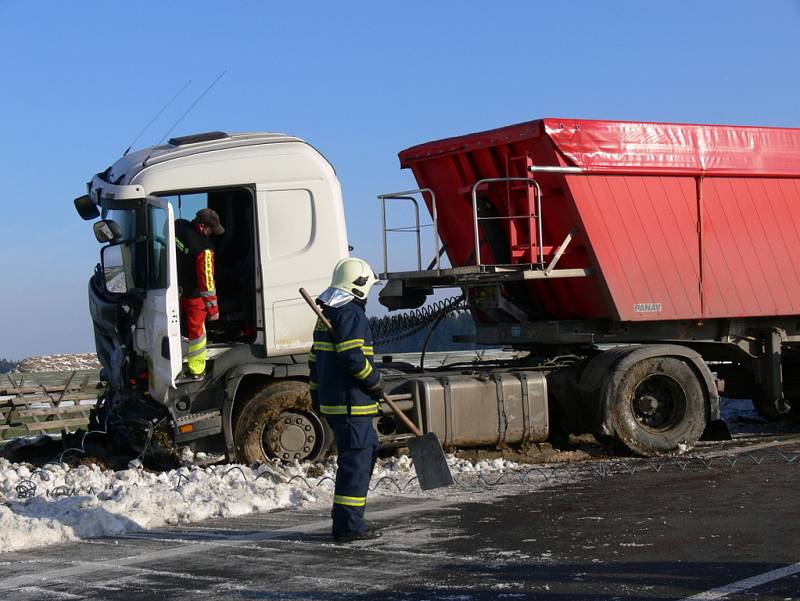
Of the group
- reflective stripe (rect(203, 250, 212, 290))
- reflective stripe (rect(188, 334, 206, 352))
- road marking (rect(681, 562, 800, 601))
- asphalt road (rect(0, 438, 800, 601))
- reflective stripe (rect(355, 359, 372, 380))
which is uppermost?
reflective stripe (rect(203, 250, 212, 290))

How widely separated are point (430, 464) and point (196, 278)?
3380 millimetres

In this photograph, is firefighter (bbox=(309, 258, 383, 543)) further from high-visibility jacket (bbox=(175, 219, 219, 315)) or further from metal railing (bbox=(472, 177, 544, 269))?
metal railing (bbox=(472, 177, 544, 269))

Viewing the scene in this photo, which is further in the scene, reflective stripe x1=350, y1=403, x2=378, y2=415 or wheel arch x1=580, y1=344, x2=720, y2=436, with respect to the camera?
wheel arch x1=580, y1=344, x2=720, y2=436

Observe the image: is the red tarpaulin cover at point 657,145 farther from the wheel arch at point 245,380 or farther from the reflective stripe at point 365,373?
the reflective stripe at point 365,373

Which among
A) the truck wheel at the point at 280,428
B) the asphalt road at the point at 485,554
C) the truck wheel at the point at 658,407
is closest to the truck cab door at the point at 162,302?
the truck wheel at the point at 280,428

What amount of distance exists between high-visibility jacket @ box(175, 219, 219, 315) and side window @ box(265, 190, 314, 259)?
613mm

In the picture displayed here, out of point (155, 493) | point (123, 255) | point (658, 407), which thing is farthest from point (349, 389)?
point (658, 407)

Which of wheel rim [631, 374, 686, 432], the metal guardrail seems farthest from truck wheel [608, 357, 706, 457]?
the metal guardrail

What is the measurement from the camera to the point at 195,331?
10.7 meters

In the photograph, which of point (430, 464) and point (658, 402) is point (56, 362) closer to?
point (658, 402)

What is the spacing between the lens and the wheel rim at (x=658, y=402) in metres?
12.3

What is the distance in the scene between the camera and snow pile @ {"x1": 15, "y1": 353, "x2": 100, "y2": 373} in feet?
124

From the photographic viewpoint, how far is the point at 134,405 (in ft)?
36.3

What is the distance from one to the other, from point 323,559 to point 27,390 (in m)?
12.2
